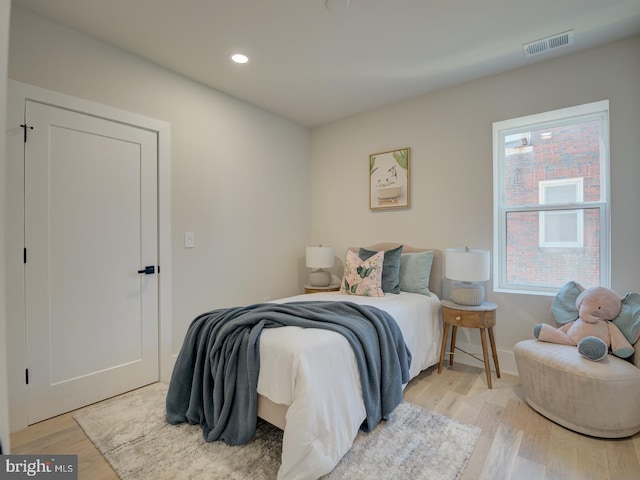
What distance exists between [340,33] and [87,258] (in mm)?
2432

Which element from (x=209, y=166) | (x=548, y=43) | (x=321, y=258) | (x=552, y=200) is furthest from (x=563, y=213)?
(x=209, y=166)

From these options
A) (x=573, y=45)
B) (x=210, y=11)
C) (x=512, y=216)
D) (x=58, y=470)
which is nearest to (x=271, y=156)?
(x=210, y=11)

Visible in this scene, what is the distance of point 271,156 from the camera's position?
3650mm

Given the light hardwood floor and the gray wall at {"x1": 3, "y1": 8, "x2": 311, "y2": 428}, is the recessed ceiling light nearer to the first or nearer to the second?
the gray wall at {"x1": 3, "y1": 8, "x2": 311, "y2": 428}

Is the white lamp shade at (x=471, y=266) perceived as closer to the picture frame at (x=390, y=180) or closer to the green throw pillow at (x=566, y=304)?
the green throw pillow at (x=566, y=304)

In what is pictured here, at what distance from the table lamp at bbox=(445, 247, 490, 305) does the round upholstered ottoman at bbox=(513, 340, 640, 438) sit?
2.01 ft

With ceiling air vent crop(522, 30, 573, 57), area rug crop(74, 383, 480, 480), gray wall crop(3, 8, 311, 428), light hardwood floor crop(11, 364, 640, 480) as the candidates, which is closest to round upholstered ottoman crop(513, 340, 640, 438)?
light hardwood floor crop(11, 364, 640, 480)

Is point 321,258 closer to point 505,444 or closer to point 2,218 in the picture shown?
point 505,444

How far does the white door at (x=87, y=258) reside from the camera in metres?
2.04

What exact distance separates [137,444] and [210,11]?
2.66m

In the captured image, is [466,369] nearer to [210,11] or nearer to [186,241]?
[186,241]

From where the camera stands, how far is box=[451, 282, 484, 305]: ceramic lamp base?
2598mm

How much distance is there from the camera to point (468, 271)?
2553 mm

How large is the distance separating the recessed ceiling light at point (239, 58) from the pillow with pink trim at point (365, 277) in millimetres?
1999
